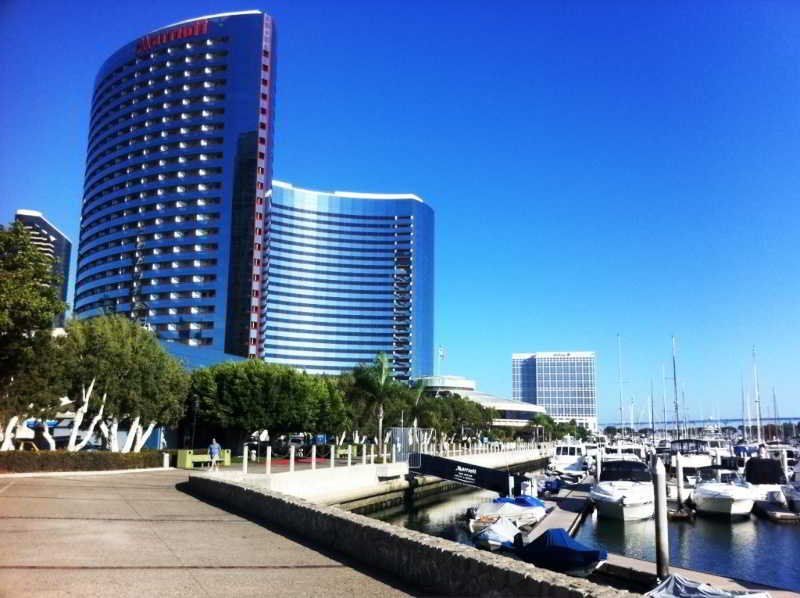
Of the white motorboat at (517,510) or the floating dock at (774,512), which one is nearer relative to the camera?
the white motorboat at (517,510)

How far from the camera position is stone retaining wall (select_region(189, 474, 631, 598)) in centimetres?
932

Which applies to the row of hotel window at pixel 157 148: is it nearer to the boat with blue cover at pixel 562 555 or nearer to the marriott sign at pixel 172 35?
the marriott sign at pixel 172 35

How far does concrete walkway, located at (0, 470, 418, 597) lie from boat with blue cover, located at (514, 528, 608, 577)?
8.14 metres

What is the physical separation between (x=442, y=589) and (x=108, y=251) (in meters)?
151

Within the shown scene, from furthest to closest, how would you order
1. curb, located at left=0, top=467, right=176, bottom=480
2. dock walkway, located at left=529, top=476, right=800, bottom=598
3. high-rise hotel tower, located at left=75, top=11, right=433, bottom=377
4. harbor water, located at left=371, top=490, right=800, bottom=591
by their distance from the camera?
high-rise hotel tower, located at left=75, top=11, right=433, bottom=377
curb, located at left=0, top=467, right=176, bottom=480
harbor water, located at left=371, top=490, right=800, bottom=591
dock walkway, located at left=529, top=476, right=800, bottom=598

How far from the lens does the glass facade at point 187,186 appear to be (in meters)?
136

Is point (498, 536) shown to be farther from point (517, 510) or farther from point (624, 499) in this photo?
point (624, 499)

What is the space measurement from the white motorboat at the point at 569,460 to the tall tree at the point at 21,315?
38.7 metres

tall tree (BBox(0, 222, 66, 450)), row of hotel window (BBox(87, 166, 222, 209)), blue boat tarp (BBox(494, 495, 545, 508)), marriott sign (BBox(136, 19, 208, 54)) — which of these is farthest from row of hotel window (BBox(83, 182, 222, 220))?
blue boat tarp (BBox(494, 495, 545, 508))

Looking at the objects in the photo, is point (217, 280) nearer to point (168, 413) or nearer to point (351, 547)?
point (168, 413)

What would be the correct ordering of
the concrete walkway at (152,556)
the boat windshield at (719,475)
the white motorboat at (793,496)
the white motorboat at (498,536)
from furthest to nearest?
the boat windshield at (719,475) → the white motorboat at (793,496) → the white motorboat at (498,536) → the concrete walkway at (152,556)

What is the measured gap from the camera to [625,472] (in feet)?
124

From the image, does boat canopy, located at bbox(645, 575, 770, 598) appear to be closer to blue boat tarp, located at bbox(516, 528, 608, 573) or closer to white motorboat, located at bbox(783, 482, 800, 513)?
blue boat tarp, located at bbox(516, 528, 608, 573)

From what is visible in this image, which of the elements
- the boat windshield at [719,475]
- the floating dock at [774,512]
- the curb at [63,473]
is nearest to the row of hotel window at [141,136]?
the curb at [63,473]
